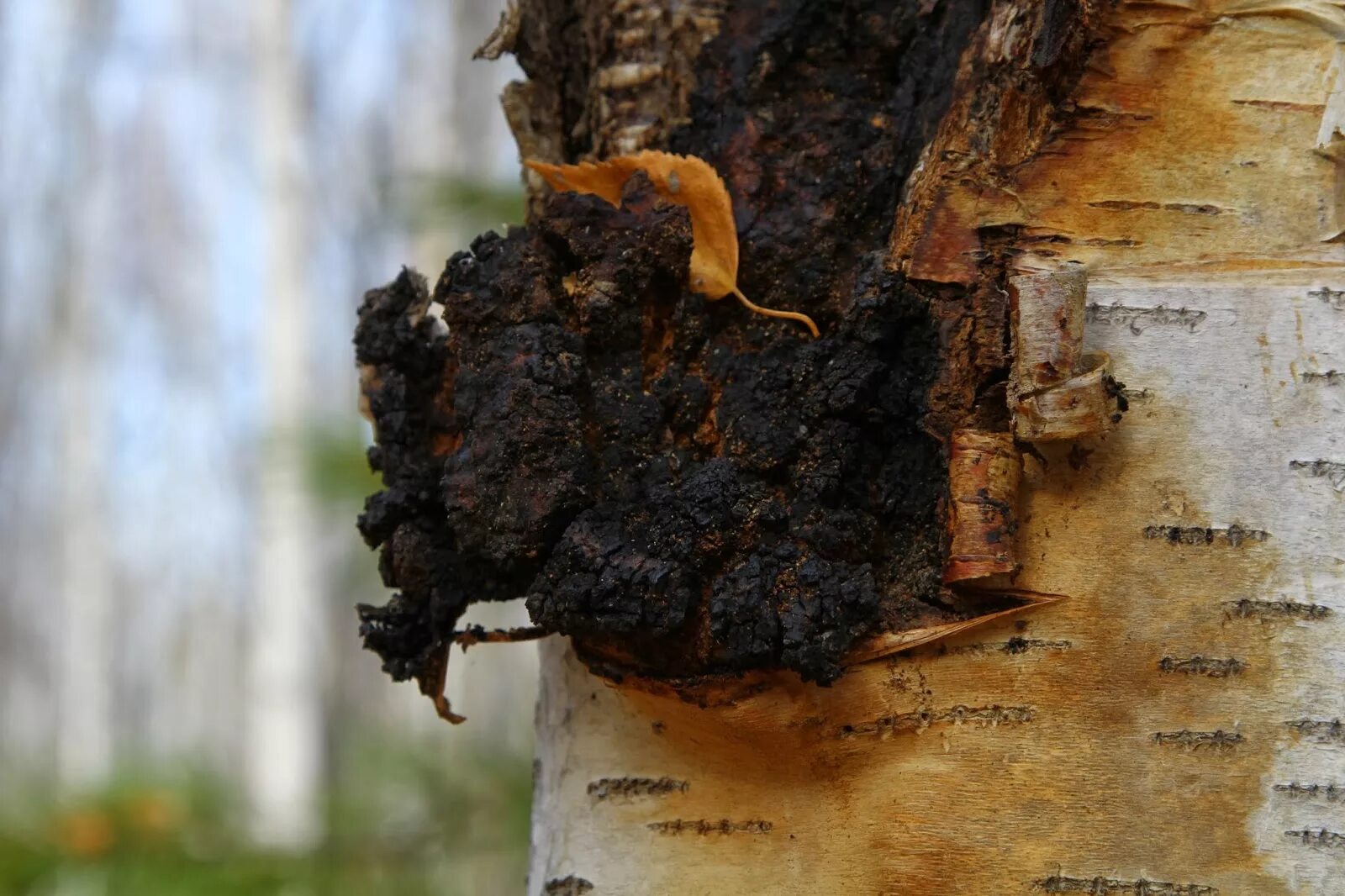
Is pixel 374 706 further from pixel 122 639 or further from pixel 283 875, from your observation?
pixel 283 875

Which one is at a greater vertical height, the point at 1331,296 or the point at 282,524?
the point at 1331,296

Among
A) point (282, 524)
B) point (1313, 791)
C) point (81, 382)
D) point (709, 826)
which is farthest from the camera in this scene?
point (81, 382)

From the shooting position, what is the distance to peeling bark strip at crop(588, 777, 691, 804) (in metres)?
0.79

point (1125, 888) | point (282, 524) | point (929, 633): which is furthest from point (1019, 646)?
point (282, 524)

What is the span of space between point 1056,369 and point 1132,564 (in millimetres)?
137

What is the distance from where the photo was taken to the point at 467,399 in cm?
81

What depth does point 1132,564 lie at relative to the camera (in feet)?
2.22

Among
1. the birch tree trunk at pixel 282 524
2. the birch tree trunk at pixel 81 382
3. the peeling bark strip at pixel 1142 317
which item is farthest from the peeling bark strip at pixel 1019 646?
the birch tree trunk at pixel 81 382

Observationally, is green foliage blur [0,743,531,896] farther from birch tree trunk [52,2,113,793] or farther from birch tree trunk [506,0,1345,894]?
birch tree trunk [52,2,113,793]

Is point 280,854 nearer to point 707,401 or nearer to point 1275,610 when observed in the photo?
point 707,401

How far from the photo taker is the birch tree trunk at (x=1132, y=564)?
66cm

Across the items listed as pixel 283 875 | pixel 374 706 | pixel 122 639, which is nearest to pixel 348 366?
pixel 374 706

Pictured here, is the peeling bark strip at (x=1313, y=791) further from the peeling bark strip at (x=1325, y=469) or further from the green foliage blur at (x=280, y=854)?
the green foliage blur at (x=280, y=854)

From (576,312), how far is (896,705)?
386 mm
